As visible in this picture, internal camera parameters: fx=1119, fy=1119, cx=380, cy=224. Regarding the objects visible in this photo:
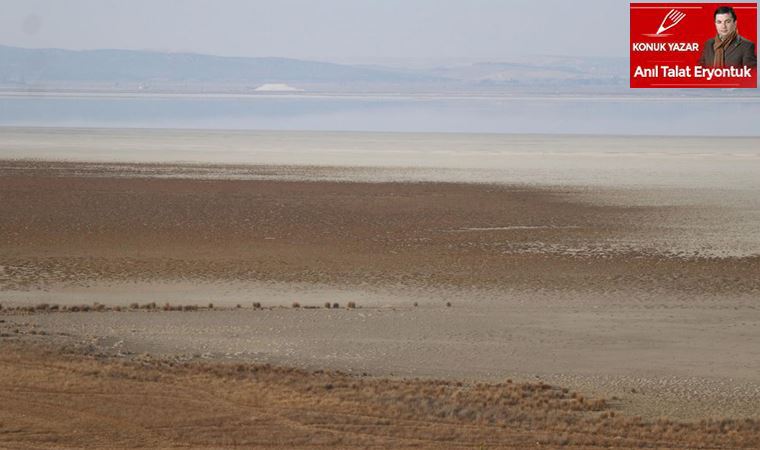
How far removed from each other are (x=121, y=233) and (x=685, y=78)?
16072mm

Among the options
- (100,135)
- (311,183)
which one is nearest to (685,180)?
(311,183)

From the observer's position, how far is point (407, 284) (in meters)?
22.0

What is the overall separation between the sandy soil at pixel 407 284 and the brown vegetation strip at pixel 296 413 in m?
0.82

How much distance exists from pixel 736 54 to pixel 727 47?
1499 mm

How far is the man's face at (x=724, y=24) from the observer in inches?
1057

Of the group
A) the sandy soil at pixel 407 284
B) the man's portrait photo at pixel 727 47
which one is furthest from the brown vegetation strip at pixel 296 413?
the man's portrait photo at pixel 727 47

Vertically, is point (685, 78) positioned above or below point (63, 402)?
above

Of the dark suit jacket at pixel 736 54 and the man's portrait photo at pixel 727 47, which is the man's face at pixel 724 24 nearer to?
the man's portrait photo at pixel 727 47

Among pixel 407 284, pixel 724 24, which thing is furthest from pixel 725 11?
A: pixel 407 284

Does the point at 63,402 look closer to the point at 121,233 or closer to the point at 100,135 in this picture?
the point at 121,233

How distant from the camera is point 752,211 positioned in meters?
33.1

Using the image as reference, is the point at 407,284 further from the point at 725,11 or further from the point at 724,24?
the point at 724,24

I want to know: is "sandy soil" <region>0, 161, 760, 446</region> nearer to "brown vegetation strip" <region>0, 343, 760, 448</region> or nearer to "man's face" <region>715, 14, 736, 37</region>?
"brown vegetation strip" <region>0, 343, 760, 448</region>

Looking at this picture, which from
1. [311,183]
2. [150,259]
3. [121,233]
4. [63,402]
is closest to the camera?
[63,402]
